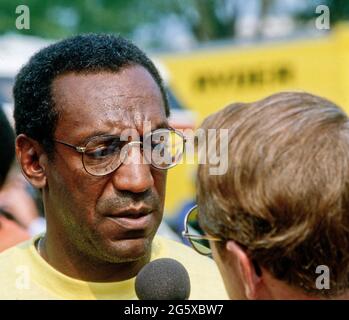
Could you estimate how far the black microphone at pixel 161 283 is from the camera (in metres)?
2.20

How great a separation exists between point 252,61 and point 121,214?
617cm

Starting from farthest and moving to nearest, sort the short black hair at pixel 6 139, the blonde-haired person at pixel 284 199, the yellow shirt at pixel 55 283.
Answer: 1. the short black hair at pixel 6 139
2. the yellow shirt at pixel 55 283
3. the blonde-haired person at pixel 284 199

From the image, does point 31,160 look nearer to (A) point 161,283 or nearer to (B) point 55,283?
(B) point 55,283

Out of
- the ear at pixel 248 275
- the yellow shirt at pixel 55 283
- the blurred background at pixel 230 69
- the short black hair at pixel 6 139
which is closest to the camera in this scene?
the ear at pixel 248 275

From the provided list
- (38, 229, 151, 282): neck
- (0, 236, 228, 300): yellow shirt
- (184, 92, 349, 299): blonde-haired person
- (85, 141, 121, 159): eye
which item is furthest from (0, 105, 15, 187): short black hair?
(184, 92, 349, 299): blonde-haired person

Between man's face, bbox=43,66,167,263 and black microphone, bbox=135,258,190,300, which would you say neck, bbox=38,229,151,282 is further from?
black microphone, bbox=135,258,190,300

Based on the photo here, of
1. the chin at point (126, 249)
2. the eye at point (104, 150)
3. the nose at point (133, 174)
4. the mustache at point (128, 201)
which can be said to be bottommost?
the chin at point (126, 249)

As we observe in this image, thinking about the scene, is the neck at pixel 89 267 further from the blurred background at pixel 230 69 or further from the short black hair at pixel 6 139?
the blurred background at pixel 230 69

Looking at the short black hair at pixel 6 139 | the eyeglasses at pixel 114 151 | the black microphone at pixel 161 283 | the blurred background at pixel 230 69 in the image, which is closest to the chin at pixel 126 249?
the eyeglasses at pixel 114 151

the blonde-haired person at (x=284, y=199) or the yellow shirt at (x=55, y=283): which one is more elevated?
the blonde-haired person at (x=284, y=199)

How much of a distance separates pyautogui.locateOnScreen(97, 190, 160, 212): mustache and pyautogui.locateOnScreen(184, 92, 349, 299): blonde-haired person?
60 centimetres

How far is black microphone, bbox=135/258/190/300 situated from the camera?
2201mm
